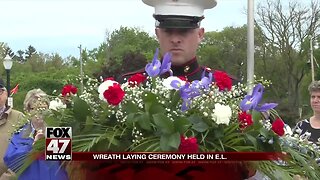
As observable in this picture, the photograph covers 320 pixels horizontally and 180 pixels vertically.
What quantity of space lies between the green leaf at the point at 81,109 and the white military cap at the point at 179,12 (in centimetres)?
89

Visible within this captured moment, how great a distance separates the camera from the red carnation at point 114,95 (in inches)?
89.4

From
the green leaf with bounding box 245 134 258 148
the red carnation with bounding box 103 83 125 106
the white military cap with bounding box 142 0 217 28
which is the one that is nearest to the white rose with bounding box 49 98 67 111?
the red carnation with bounding box 103 83 125 106

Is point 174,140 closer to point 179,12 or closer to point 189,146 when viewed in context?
point 189,146

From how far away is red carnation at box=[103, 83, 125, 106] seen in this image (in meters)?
2.27

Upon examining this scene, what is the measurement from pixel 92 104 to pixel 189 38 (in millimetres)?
965

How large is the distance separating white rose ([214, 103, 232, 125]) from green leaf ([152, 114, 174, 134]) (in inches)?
6.4

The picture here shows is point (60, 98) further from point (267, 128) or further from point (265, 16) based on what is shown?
point (265, 16)

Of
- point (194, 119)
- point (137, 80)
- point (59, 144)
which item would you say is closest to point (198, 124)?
point (194, 119)

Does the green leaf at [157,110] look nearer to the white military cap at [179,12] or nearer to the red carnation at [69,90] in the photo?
the red carnation at [69,90]

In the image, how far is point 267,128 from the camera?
7.59 feet

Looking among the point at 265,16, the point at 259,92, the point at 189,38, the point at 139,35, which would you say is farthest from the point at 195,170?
the point at 139,35

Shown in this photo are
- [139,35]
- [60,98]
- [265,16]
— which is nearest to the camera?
[60,98]

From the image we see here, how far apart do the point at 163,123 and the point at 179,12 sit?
3.28ft

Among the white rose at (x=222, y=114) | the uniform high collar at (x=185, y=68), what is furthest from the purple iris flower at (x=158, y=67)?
the uniform high collar at (x=185, y=68)
